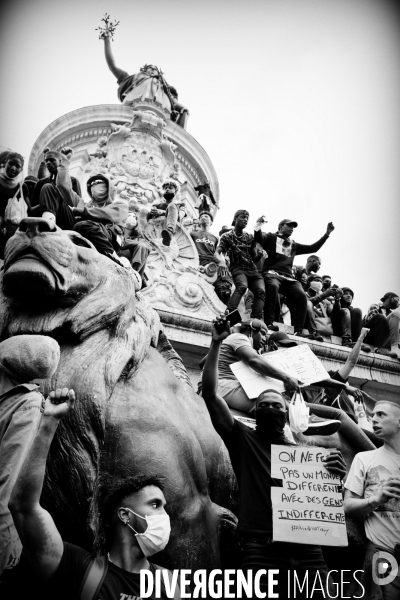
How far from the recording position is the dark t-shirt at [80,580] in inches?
128

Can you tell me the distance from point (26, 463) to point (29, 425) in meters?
0.34

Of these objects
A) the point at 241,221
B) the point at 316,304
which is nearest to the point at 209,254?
the point at 241,221

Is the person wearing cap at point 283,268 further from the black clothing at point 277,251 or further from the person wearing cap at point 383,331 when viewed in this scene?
the person wearing cap at point 383,331

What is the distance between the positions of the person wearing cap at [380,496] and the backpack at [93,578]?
6.73ft

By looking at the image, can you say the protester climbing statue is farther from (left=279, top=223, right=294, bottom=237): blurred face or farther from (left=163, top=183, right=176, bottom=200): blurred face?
(left=279, top=223, right=294, bottom=237): blurred face

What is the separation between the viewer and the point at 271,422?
15.9ft

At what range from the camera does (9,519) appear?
335cm

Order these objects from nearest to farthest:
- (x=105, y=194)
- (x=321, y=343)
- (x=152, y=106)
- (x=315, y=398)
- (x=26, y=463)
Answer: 1. (x=26, y=463)
2. (x=315, y=398)
3. (x=105, y=194)
4. (x=321, y=343)
5. (x=152, y=106)

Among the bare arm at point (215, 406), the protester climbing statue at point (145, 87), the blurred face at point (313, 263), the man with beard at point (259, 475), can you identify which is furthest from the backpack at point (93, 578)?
the protester climbing statue at point (145, 87)

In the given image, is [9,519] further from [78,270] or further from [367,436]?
[367,436]

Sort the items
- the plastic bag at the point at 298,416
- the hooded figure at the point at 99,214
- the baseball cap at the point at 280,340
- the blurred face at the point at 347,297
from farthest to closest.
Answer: the blurred face at the point at 347,297 < the baseball cap at the point at 280,340 < the hooded figure at the point at 99,214 < the plastic bag at the point at 298,416

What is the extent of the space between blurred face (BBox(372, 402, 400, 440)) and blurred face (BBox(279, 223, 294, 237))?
6847mm

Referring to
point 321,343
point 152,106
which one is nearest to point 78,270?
point 321,343

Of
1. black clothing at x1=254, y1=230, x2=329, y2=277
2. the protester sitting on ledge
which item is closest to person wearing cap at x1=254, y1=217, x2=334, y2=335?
black clothing at x1=254, y1=230, x2=329, y2=277
